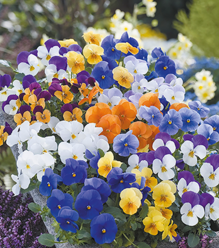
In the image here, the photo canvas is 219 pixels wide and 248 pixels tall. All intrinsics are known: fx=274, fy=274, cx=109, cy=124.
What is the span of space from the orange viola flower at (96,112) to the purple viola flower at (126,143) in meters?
0.12

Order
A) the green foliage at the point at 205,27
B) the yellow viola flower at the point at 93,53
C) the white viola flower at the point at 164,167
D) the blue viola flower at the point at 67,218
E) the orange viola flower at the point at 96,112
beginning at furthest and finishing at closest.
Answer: the green foliage at the point at 205,27
the yellow viola flower at the point at 93,53
the orange viola flower at the point at 96,112
the white viola flower at the point at 164,167
the blue viola flower at the point at 67,218

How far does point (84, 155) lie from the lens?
0.82m

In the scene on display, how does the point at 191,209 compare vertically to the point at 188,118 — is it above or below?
below

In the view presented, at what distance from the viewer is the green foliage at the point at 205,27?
3.53 metres

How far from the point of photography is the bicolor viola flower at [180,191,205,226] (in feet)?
2.34

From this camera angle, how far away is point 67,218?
646 millimetres

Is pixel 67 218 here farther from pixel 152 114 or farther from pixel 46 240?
pixel 152 114

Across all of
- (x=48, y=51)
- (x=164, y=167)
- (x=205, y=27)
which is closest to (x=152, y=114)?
(x=164, y=167)

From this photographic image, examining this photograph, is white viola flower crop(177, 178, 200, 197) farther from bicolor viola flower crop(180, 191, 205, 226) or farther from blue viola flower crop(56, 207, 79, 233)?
blue viola flower crop(56, 207, 79, 233)

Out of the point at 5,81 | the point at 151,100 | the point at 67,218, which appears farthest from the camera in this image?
the point at 5,81

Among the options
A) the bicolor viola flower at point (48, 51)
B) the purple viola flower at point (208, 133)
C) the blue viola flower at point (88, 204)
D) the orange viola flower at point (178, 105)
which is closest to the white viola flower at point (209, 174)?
the purple viola flower at point (208, 133)

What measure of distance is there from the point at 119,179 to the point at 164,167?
0.14 m

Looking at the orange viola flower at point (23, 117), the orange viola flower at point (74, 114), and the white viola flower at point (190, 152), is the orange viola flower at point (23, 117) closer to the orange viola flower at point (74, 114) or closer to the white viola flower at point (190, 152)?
the orange viola flower at point (74, 114)

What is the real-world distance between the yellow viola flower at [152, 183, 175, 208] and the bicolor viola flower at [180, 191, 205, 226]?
0.04 metres
